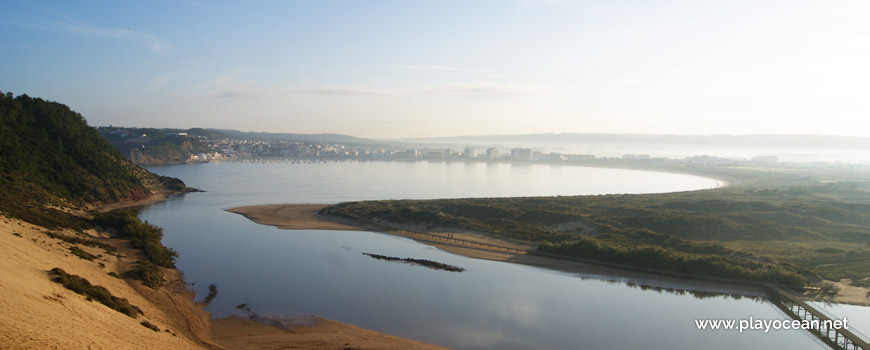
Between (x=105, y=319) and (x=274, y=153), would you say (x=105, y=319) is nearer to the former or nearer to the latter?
(x=105, y=319)

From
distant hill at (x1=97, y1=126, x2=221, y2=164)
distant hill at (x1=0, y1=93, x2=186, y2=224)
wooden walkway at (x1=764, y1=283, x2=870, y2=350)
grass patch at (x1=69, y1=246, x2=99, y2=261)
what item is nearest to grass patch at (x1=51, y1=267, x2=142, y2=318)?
grass patch at (x1=69, y1=246, x2=99, y2=261)

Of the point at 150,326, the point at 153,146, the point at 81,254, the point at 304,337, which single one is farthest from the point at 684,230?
the point at 153,146

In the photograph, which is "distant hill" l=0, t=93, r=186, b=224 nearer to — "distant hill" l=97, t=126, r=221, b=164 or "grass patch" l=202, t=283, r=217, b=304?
"grass patch" l=202, t=283, r=217, b=304

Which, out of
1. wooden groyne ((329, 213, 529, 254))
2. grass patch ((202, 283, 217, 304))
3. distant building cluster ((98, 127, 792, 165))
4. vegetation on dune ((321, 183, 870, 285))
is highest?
distant building cluster ((98, 127, 792, 165))

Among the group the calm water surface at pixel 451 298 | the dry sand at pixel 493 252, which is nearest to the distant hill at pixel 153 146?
the dry sand at pixel 493 252

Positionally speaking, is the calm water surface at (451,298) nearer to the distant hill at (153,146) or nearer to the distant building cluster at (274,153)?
the distant hill at (153,146)

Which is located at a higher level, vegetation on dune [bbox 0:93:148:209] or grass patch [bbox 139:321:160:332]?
vegetation on dune [bbox 0:93:148:209]
